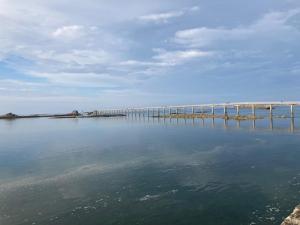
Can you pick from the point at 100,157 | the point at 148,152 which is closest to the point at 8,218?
the point at 100,157

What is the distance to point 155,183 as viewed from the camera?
79.3 feet

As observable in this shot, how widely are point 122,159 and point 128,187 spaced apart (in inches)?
463

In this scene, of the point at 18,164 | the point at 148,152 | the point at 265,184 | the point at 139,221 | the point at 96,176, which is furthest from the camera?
the point at 148,152

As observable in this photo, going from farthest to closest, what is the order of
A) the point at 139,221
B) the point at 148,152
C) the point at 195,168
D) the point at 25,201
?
the point at 148,152, the point at 195,168, the point at 25,201, the point at 139,221

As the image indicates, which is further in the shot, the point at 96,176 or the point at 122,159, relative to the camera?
the point at 122,159

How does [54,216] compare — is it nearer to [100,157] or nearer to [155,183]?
[155,183]

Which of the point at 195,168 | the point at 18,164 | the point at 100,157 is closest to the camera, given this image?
the point at 195,168

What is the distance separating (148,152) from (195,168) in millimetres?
11343

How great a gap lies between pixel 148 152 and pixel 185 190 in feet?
58.2

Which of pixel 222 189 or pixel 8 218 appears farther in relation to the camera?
pixel 222 189

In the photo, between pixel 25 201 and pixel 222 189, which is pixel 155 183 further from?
pixel 25 201

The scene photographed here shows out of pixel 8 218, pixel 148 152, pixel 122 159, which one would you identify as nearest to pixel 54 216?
pixel 8 218

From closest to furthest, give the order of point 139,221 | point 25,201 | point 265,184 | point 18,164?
point 139,221, point 25,201, point 265,184, point 18,164

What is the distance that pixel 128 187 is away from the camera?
76.6 feet
